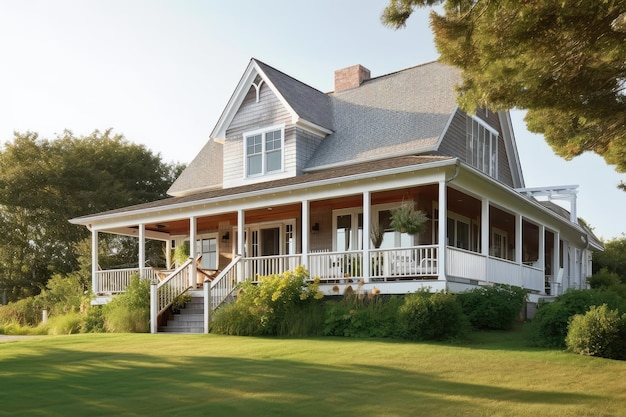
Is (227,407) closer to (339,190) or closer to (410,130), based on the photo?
(339,190)

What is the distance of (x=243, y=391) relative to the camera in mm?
9203

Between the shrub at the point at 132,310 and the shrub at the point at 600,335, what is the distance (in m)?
11.6

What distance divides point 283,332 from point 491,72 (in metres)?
8.16

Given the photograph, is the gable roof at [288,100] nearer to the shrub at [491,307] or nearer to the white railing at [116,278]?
the white railing at [116,278]

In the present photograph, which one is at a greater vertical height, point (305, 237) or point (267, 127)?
point (267, 127)

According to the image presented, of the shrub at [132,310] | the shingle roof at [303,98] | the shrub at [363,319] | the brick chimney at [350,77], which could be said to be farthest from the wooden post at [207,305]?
the brick chimney at [350,77]

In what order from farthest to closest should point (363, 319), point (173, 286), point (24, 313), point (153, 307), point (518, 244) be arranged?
point (24, 313) < point (518, 244) < point (173, 286) < point (153, 307) < point (363, 319)

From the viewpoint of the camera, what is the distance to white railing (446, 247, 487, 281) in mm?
16656

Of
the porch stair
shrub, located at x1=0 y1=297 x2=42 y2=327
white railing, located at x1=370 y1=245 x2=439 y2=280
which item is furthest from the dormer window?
shrub, located at x1=0 y1=297 x2=42 y2=327

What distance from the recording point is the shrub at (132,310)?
62.4 ft

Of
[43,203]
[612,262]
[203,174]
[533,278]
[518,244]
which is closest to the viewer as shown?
[518,244]

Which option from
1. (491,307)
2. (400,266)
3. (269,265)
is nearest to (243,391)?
(491,307)

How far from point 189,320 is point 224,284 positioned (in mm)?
1381

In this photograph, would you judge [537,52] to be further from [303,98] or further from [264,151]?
[303,98]
